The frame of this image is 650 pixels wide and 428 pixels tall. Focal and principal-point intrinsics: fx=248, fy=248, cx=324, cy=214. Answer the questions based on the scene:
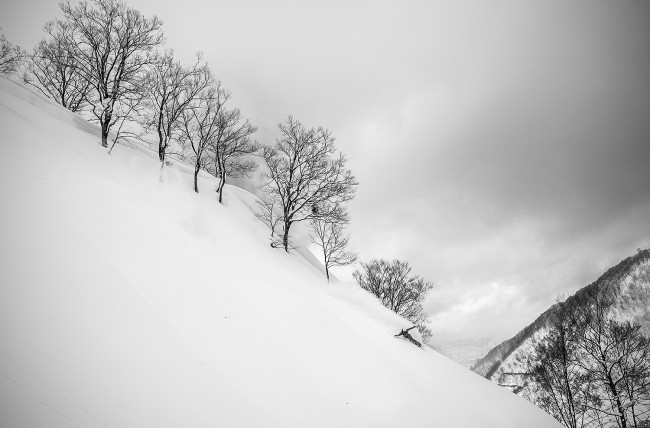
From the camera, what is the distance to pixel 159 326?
213 inches

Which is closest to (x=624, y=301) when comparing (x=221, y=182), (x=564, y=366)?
(x=564, y=366)

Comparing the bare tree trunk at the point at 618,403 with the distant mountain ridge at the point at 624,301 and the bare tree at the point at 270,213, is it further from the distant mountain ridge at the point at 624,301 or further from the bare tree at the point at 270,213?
the distant mountain ridge at the point at 624,301

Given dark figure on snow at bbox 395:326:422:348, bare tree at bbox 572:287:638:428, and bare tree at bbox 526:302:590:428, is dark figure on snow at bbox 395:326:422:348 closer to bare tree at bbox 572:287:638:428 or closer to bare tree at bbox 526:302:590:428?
bare tree at bbox 572:287:638:428

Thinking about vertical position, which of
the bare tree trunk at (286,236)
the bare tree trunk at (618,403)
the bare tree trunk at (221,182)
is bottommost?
the bare tree trunk at (618,403)

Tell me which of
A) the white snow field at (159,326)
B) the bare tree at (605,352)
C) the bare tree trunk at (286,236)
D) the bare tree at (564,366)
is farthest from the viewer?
the bare tree at (564,366)

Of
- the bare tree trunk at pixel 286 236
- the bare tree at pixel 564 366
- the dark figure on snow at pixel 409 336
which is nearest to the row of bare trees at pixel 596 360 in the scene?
the bare tree at pixel 564 366

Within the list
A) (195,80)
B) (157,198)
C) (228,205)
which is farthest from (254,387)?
(195,80)

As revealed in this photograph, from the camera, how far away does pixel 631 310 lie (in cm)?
10738

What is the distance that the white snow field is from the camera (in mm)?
3791

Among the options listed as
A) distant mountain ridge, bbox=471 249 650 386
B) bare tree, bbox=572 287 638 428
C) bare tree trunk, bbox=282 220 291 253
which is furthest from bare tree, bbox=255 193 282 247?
distant mountain ridge, bbox=471 249 650 386

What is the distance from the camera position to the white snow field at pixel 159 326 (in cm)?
379

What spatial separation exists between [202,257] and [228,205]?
309 inches

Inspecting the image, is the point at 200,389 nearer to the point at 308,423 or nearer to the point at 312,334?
the point at 308,423

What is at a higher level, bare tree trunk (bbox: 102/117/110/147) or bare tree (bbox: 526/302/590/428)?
bare tree trunk (bbox: 102/117/110/147)
